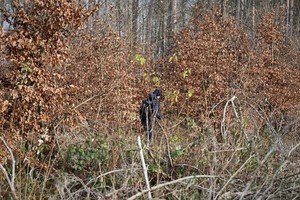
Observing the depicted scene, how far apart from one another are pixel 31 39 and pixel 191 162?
2757mm

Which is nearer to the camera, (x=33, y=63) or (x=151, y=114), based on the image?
(x=151, y=114)

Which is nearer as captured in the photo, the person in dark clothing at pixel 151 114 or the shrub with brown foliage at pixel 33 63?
the person in dark clothing at pixel 151 114

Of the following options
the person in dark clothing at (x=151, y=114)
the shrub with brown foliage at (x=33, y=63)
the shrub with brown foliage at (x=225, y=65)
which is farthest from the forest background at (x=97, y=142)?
the shrub with brown foliage at (x=225, y=65)

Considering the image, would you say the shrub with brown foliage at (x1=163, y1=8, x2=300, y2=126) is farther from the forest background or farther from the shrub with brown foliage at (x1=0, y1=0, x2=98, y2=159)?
the shrub with brown foliage at (x1=0, y1=0, x2=98, y2=159)

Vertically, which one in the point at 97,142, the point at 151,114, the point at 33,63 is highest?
the point at 33,63

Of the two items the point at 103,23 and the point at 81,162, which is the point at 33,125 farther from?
the point at 103,23

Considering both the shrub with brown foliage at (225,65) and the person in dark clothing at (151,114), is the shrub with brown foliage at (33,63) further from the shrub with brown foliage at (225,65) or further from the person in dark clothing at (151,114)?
the shrub with brown foliage at (225,65)

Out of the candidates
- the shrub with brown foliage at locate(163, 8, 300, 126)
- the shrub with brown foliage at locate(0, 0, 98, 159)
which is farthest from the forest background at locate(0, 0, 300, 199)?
the shrub with brown foliage at locate(163, 8, 300, 126)

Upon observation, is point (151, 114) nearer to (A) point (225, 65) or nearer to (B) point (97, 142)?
(B) point (97, 142)

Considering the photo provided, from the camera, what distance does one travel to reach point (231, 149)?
15.5 feet

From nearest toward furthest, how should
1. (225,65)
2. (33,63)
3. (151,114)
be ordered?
(151,114) → (33,63) → (225,65)

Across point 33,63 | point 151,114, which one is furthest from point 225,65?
point 33,63

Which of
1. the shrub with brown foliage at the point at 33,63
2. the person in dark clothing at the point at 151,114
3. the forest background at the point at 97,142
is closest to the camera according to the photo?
the forest background at the point at 97,142

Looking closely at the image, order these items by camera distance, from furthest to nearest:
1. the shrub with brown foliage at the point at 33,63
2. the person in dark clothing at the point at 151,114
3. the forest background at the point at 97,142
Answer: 1. the shrub with brown foliage at the point at 33,63
2. the person in dark clothing at the point at 151,114
3. the forest background at the point at 97,142
